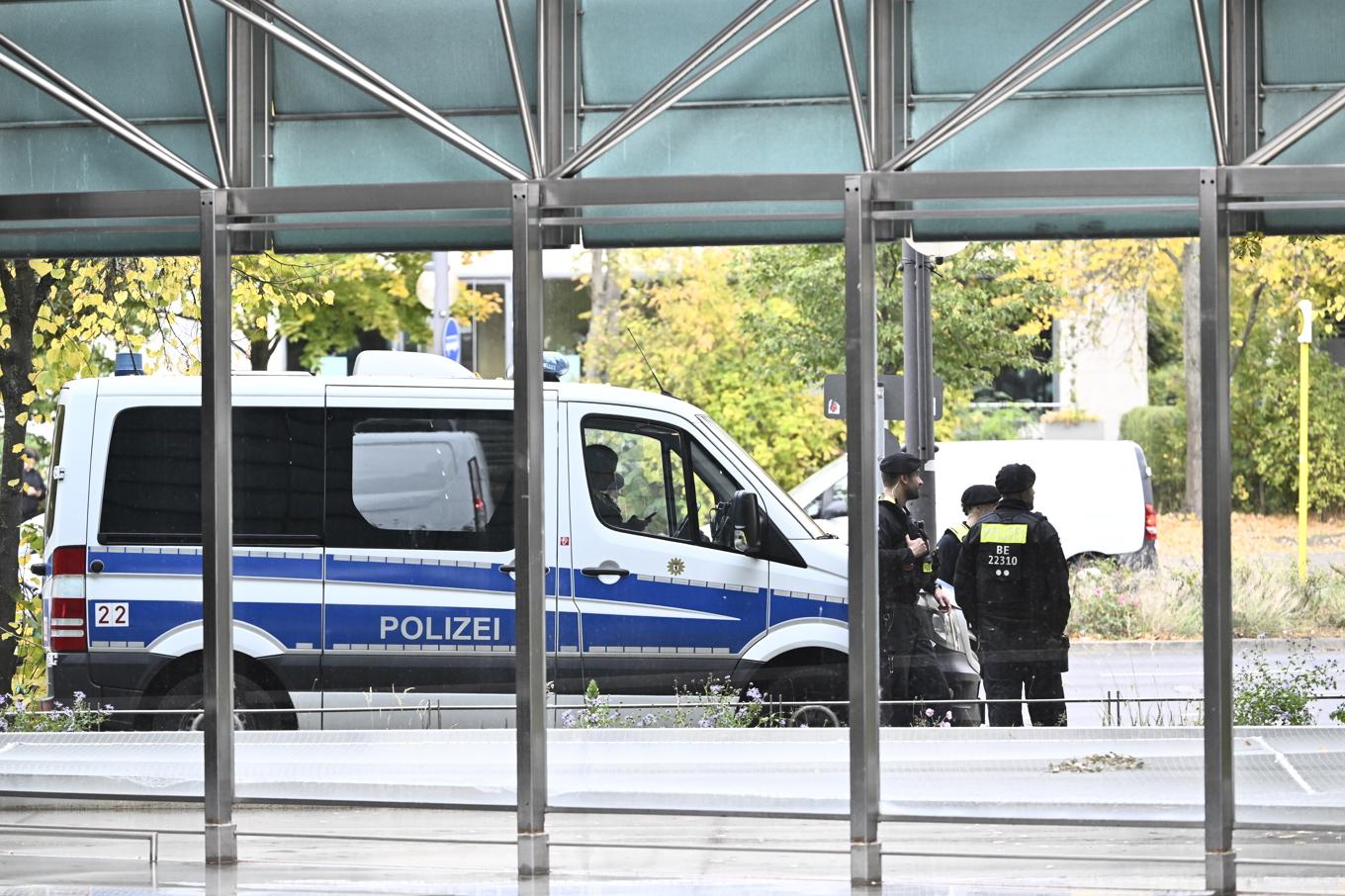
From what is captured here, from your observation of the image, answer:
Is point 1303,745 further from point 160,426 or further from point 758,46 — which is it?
point 160,426

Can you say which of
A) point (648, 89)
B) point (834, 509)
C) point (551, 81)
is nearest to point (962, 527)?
point (834, 509)

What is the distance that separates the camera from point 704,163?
7664 mm

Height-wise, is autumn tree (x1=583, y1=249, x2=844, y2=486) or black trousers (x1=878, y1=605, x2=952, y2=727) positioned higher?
autumn tree (x1=583, y1=249, x2=844, y2=486)

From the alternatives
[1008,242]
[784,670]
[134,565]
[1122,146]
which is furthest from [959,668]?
[134,565]

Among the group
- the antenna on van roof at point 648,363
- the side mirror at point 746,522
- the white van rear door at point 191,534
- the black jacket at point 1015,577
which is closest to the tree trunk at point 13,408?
the white van rear door at point 191,534

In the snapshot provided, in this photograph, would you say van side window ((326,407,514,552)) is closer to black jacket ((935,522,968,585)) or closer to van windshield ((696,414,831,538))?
van windshield ((696,414,831,538))

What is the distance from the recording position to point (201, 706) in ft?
32.9

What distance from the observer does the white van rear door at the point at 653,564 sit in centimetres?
943

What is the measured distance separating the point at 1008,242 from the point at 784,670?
106 inches

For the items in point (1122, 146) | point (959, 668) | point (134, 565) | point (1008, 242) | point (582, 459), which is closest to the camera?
point (1122, 146)

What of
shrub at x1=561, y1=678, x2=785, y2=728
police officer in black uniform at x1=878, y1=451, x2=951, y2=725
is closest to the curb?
police officer in black uniform at x1=878, y1=451, x2=951, y2=725

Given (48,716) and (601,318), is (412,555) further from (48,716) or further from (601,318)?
(48,716)

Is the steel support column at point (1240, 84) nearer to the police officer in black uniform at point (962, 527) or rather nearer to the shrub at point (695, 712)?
the police officer in black uniform at point (962, 527)

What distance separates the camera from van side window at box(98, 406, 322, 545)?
9.81 m
